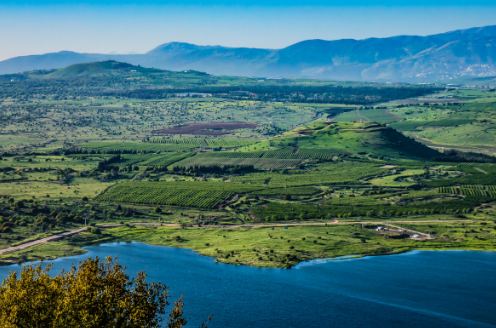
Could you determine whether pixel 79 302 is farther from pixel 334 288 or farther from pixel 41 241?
pixel 41 241

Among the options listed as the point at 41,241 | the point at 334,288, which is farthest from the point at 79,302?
the point at 41,241

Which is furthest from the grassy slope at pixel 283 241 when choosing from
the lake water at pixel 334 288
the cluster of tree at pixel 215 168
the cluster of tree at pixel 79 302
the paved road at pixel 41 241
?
the cluster of tree at pixel 215 168

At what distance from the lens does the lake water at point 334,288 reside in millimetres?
77500

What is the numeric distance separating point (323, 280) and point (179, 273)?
78.3 ft

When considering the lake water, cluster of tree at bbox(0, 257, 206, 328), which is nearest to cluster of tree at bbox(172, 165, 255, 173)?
the lake water

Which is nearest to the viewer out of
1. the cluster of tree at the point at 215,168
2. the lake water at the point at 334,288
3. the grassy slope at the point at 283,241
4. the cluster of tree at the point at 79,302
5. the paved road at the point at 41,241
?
the cluster of tree at the point at 79,302

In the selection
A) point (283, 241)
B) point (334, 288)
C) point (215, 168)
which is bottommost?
point (334, 288)

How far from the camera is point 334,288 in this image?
3482 inches

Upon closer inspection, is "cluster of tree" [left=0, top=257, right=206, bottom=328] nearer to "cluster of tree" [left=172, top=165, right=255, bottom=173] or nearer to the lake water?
the lake water

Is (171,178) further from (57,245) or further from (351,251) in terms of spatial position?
(351,251)

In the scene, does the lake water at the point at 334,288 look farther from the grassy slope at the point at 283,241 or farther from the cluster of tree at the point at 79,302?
the cluster of tree at the point at 79,302

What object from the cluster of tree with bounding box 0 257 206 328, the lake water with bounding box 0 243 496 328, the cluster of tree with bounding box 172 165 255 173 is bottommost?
the lake water with bounding box 0 243 496 328

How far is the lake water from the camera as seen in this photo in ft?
254

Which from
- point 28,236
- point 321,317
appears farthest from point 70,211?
point 321,317
